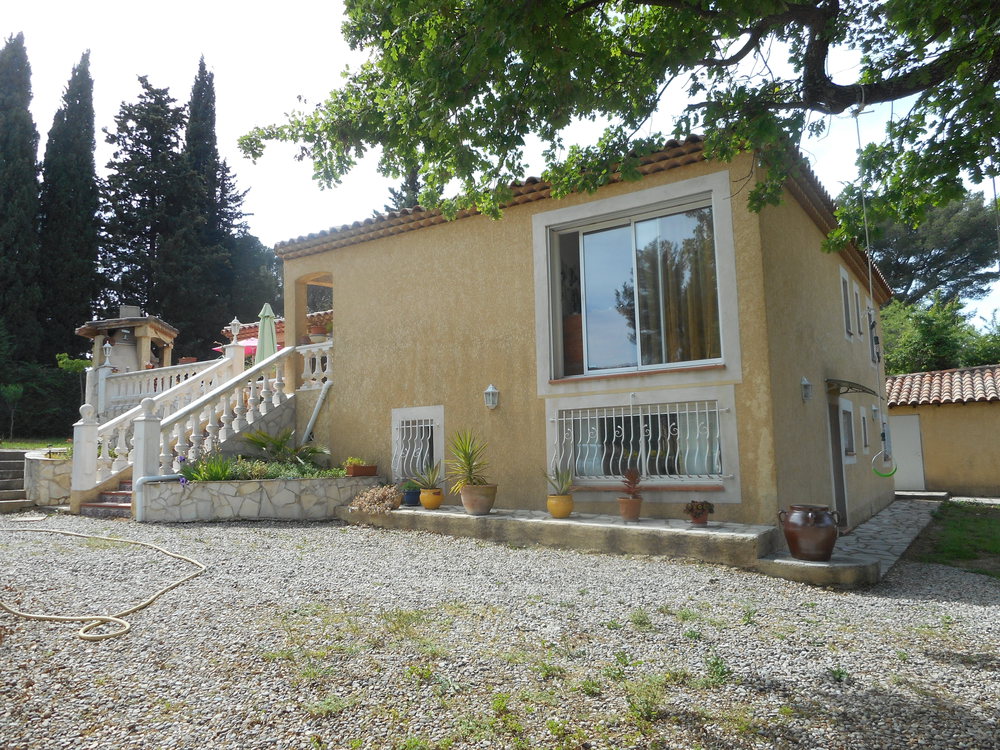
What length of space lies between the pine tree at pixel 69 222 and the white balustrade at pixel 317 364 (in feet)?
65.8

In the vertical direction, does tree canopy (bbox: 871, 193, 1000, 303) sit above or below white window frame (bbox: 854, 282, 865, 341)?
above

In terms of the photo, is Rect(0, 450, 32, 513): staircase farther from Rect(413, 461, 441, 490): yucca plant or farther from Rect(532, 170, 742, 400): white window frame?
Rect(532, 170, 742, 400): white window frame

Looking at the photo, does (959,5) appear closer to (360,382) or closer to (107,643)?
(107,643)

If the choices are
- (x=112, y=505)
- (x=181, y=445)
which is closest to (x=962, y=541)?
(x=181, y=445)

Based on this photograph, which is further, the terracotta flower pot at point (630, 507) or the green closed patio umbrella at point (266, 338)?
the green closed patio umbrella at point (266, 338)

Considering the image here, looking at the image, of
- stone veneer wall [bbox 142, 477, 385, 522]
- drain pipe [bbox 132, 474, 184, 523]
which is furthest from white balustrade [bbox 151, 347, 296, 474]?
stone veneer wall [bbox 142, 477, 385, 522]

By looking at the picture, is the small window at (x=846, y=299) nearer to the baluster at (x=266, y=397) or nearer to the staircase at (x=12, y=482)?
the baluster at (x=266, y=397)

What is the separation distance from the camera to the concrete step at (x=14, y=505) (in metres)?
10.7

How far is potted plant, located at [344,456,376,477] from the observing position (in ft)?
34.0

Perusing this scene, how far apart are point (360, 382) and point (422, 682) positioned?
7.99 metres

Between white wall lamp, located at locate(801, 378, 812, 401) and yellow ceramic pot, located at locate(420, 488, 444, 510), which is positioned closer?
white wall lamp, located at locate(801, 378, 812, 401)

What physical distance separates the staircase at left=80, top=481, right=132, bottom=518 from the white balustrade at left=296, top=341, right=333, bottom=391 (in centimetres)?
322

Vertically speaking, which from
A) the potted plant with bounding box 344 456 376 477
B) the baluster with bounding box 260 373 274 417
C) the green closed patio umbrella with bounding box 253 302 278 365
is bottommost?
the potted plant with bounding box 344 456 376 477

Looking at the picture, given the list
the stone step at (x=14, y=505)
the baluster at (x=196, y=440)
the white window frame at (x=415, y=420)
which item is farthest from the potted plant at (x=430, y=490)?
the stone step at (x=14, y=505)
